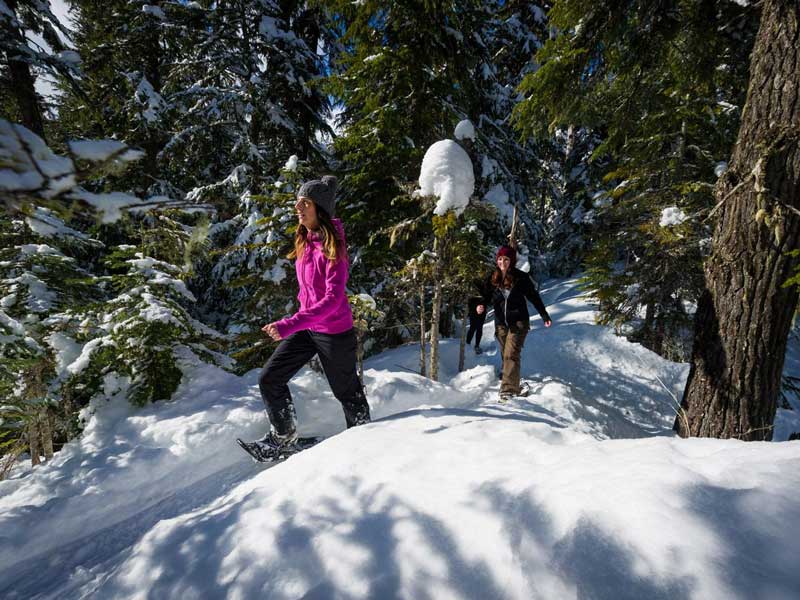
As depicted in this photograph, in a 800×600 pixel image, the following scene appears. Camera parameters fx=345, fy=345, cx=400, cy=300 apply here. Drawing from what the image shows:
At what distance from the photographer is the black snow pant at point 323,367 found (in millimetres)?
3152

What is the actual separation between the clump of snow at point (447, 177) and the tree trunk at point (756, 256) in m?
2.93

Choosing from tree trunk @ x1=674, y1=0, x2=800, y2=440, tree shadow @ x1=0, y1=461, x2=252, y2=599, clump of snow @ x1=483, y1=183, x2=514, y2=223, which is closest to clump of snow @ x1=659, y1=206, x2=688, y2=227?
tree trunk @ x1=674, y1=0, x2=800, y2=440

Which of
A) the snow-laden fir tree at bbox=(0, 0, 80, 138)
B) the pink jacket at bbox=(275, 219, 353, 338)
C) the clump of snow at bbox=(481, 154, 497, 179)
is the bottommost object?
the pink jacket at bbox=(275, 219, 353, 338)

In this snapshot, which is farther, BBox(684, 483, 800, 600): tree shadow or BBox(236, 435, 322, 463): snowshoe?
BBox(236, 435, 322, 463): snowshoe

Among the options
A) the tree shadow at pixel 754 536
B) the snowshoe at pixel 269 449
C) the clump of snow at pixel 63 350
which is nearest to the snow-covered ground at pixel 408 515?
the tree shadow at pixel 754 536

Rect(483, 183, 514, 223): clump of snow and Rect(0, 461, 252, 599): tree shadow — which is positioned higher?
Answer: Rect(483, 183, 514, 223): clump of snow

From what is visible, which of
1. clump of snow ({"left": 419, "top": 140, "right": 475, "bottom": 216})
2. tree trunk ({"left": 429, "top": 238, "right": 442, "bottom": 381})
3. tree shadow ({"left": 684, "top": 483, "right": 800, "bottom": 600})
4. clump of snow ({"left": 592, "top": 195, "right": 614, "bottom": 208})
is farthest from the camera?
clump of snow ({"left": 592, "top": 195, "right": 614, "bottom": 208})

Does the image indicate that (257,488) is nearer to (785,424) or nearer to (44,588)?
(44,588)

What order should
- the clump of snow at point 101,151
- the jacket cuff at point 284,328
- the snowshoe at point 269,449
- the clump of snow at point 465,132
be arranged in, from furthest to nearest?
the clump of snow at point 465,132 → the snowshoe at point 269,449 → the jacket cuff at point 284,328 → the clump of snow at point 101,151

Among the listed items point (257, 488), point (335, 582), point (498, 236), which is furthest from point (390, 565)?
point (498, 236)

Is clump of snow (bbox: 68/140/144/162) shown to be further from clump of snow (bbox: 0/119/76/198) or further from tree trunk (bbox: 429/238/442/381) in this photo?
tree trunk (bbox: 429/238/442/381)

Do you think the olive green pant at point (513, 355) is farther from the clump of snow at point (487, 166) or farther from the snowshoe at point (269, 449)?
the clump of snow at point (487, 166)

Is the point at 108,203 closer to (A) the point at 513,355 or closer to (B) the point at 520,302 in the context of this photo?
(B) the point at 520,302

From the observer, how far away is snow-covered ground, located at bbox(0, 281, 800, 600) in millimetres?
1168
